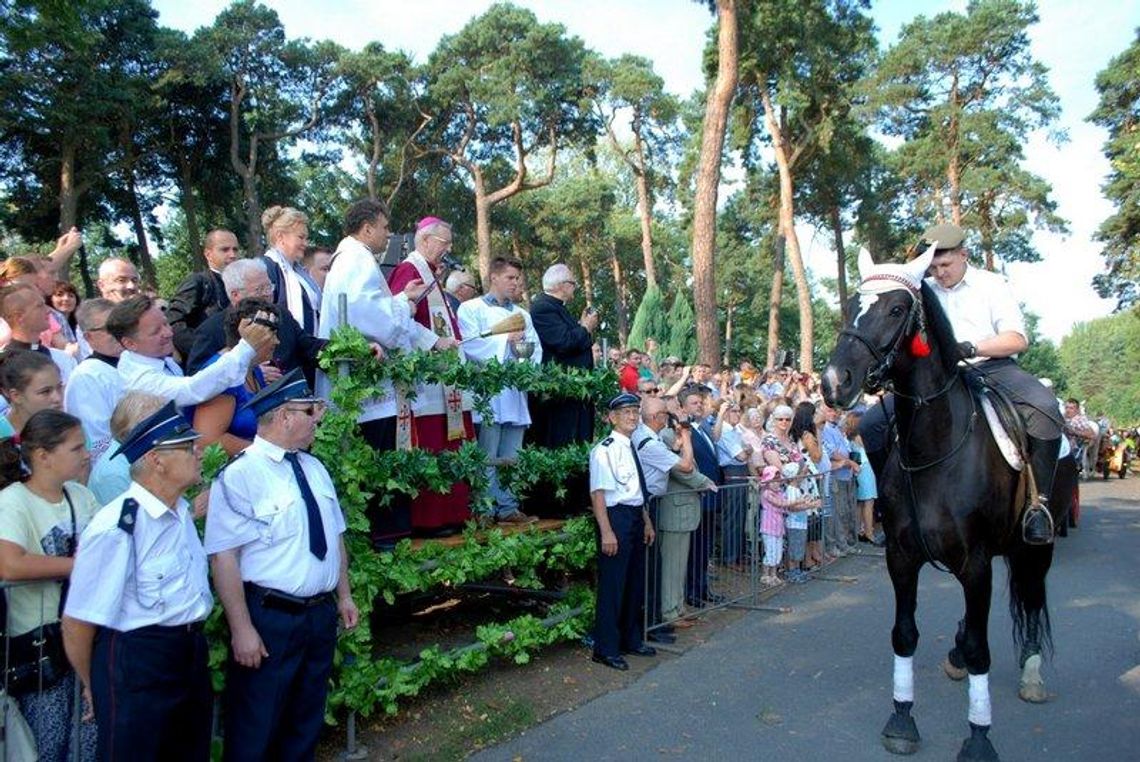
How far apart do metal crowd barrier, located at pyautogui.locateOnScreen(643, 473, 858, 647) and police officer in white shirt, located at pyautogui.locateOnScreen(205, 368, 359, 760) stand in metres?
3.79

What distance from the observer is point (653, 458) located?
782cm

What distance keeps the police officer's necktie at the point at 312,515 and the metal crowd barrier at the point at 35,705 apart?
3.60ft

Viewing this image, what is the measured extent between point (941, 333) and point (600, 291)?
183ft

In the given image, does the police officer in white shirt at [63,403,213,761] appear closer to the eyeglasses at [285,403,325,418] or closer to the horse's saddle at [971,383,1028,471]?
the eyeglasses at [285,403,325,418]

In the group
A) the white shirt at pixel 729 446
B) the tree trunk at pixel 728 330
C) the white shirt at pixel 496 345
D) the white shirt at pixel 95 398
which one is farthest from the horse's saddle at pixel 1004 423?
the tree trunk at pixel 728 330

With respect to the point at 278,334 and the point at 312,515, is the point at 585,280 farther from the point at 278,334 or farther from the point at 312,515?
the point at 312,515

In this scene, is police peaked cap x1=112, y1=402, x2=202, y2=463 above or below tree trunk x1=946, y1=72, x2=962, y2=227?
below

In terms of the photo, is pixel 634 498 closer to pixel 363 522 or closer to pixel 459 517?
pixel 459 517

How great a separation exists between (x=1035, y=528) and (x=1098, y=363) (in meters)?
124

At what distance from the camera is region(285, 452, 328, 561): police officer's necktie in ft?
14.1

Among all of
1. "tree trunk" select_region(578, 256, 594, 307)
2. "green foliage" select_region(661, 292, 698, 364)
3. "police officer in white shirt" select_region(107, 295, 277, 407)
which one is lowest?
"police officer in white shirt" select_region(107, 295, 277, 407)

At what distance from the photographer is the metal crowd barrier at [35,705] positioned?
141 inches

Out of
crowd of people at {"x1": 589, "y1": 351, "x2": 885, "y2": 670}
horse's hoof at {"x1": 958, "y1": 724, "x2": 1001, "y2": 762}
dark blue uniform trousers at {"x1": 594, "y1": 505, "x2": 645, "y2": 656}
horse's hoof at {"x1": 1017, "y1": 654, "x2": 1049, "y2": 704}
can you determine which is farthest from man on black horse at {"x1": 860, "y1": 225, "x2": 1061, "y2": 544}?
dark blue uniform trousers at {"x1": 594, "y1": 505, "x2": 645, "y2": 656}

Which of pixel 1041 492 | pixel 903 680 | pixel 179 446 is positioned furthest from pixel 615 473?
pixel 179 446
